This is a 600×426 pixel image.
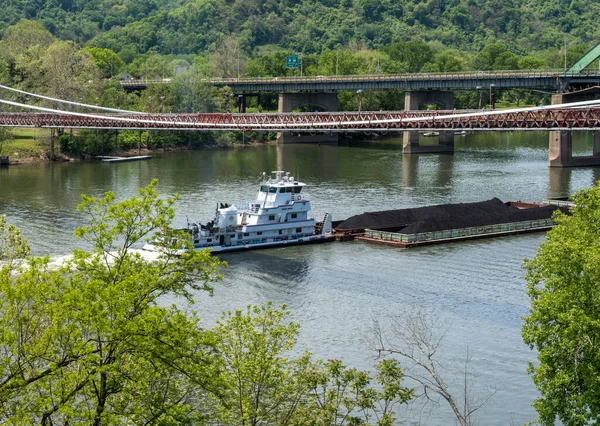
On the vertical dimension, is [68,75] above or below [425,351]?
above

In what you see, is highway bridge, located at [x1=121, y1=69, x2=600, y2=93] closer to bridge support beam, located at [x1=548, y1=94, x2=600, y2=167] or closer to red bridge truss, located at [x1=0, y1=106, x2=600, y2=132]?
bridge support beam, located at [x1=548, y1=94, x2=600, y2=167]

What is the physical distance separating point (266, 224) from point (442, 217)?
10389 mm

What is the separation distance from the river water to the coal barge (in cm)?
132

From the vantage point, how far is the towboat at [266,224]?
59.6 metres

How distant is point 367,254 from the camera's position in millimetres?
58312

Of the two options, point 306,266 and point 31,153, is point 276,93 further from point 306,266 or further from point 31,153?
point 306,266

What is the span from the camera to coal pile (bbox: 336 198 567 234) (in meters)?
63.1

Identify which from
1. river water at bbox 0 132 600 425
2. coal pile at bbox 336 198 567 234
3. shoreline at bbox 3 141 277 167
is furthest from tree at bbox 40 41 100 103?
coal pile at bbox 336 198 567 234

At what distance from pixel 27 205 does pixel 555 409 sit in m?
54.1

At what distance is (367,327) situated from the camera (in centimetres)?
4297

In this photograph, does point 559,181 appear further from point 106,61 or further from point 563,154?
point 106,61

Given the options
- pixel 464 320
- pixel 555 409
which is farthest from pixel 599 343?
pixel 464 320

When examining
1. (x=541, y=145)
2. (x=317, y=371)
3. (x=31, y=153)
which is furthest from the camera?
(x=541, y=145)

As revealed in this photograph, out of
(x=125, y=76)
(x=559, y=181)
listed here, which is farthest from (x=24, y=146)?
(x=125, y=76)
